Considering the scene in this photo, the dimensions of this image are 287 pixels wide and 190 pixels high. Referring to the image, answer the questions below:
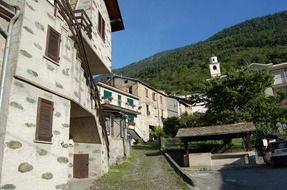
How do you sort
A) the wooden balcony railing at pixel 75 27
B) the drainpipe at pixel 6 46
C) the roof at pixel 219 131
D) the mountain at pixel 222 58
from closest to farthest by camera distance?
the drainpipe at pixel 6 46 < the wooden balcony railing at pixel 75 27 < the roof at pixel 219 131 < the mountain at pixel 222 58

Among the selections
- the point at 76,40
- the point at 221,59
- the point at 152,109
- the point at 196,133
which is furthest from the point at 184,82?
the point at 76,40

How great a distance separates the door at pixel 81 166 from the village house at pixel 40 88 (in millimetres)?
2340

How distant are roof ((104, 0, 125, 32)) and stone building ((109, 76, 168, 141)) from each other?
24.1m

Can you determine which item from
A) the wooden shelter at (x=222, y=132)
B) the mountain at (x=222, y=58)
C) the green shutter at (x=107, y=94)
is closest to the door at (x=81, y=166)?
the wooden shelter at (x=222, y=132)

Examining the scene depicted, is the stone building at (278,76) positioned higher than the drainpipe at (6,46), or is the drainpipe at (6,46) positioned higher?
the stone building at (278,76)

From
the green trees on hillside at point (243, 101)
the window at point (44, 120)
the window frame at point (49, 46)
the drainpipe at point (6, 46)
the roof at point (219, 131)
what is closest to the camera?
the drainpipe at point (6, 46)

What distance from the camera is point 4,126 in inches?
263

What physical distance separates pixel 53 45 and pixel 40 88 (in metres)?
1.73

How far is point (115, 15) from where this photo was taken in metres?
16.0

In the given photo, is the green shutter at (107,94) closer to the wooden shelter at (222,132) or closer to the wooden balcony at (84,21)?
the wooden shelter at (222,132)

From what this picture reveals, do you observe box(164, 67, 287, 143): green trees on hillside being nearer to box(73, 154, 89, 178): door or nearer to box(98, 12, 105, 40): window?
box(98, 12, 105, 40): window

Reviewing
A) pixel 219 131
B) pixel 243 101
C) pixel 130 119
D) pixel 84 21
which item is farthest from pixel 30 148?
pixel 130 119

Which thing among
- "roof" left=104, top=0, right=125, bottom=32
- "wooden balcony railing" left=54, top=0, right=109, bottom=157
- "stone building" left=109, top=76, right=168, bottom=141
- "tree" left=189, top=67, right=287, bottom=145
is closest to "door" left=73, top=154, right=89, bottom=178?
"wooden balcony railing" left=54, top=0, right=109, bottom=157

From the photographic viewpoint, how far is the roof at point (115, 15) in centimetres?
1525
